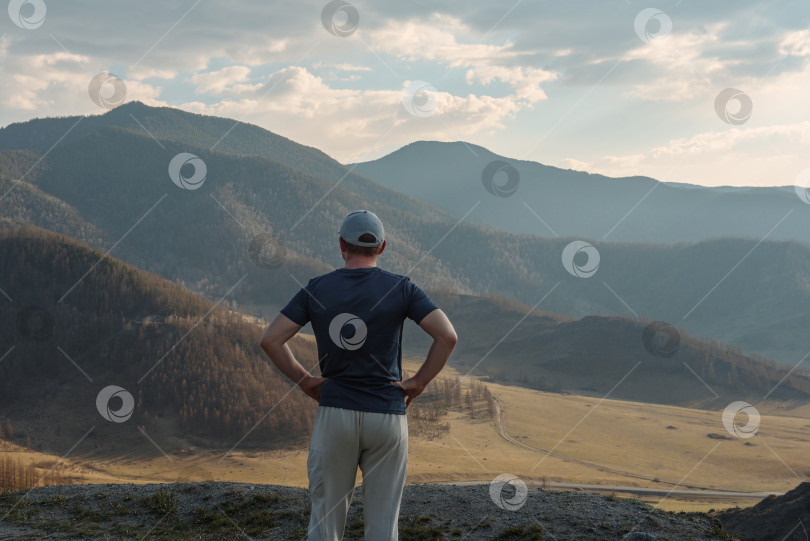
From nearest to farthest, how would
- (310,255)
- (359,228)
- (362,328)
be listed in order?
(362,328) → (359,228) → (310,255)

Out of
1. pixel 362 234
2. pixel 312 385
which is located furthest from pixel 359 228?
pixel 312 385

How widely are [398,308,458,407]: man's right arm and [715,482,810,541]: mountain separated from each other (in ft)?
33.7

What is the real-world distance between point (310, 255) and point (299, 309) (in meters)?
157

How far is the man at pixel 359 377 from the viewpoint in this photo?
4324 mm

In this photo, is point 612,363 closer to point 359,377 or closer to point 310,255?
point 359,377

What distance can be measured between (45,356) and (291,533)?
107 feet

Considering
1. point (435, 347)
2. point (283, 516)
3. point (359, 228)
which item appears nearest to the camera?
point (359, 228)

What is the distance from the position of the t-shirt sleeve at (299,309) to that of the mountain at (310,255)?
106 m

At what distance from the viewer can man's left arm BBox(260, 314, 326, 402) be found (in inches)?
176

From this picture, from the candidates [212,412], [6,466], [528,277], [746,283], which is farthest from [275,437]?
[528,277]

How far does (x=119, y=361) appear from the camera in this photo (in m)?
35.8

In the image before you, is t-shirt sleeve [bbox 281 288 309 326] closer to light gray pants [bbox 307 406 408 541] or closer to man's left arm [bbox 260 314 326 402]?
man's left arm [bbox 260 314 326 402]

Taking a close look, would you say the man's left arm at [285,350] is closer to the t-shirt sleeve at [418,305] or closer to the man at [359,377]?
the man at [359,377]

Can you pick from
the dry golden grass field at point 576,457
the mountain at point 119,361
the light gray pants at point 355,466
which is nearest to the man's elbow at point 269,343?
the light gray pants at point 355,466
